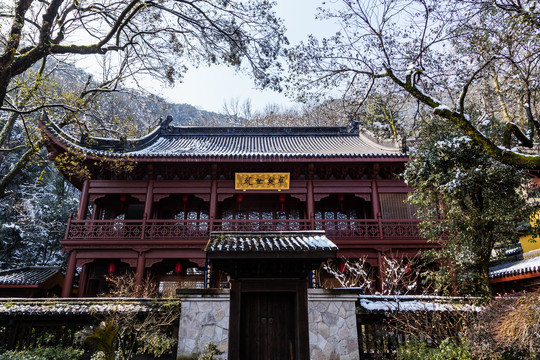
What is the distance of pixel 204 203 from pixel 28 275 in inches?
246

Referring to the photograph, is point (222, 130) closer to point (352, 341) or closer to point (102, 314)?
point (102, 314)

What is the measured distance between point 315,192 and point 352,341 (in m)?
7.10

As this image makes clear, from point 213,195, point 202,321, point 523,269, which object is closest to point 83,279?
point 213,195

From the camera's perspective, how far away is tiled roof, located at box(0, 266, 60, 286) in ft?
38.0

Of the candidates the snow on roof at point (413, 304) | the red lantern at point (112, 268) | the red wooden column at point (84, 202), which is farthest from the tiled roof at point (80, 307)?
the red wooden column at point (84, 202)

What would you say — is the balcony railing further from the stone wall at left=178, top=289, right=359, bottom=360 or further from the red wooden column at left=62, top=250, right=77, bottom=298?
the stone wall at left=178, top=289, right=359, bottom=360

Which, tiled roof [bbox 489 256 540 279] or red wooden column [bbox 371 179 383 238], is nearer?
tiled roof [bbox 489 256 540 279]

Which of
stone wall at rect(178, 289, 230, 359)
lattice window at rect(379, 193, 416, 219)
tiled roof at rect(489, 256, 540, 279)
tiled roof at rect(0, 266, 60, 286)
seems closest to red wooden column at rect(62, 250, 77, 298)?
tiled roof at rect(0, 266, 60, 286)

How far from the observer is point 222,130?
17.6 meters

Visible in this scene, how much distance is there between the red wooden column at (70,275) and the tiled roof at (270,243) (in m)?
7.05

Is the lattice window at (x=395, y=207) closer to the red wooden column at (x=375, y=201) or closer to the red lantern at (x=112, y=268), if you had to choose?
the red wooden column at (x=375, y=201)

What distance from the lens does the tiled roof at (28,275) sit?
38.0 ft

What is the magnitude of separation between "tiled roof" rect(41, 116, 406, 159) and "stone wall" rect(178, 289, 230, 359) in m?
6.38

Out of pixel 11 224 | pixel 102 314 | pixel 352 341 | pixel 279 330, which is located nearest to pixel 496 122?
pixel 352 341
